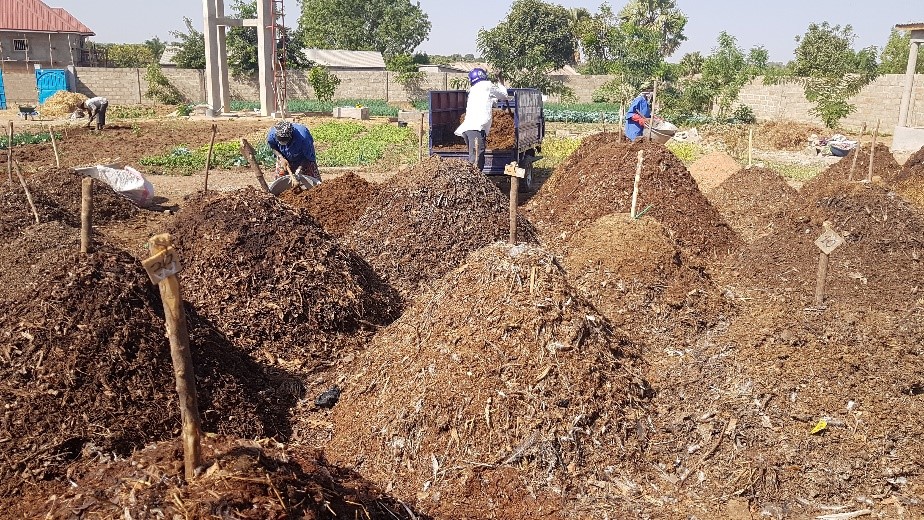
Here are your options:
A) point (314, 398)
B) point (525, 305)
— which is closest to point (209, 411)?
point (314, 398)

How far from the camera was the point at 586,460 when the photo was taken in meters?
3.85

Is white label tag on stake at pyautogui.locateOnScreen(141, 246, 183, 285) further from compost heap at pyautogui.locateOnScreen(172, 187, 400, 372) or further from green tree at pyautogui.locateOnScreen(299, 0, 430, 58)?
green tree at pyautogui.locateOnScreen(299, 0, 430, 58)

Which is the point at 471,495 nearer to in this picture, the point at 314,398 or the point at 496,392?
the point at 496,392

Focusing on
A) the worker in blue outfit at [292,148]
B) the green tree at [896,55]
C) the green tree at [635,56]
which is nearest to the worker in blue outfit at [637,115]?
the worker in blue outfit at [292,148]

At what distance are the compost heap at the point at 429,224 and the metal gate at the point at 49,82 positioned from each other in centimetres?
2672

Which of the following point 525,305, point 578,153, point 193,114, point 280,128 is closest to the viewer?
point 525,305

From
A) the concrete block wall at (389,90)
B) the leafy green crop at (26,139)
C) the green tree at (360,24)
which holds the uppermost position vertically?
the green tree at (360,24)

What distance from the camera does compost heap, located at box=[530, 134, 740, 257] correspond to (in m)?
8.09

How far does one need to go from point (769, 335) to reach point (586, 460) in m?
1.72

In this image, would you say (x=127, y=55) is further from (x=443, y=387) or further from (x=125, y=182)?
(x=443, y=387)

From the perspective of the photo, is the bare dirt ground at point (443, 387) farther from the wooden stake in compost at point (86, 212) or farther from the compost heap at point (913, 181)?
the compost heap at point (913, 181)

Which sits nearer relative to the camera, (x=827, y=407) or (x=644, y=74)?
(x=827, y=407)

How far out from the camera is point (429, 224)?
697 centimetres

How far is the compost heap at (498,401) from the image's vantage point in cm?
374
